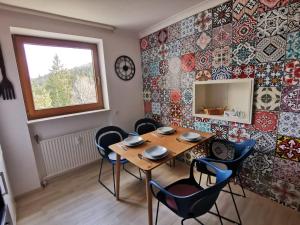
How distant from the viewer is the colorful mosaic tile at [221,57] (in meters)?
1.95

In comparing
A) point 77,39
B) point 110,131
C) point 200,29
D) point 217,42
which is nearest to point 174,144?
point 110,131

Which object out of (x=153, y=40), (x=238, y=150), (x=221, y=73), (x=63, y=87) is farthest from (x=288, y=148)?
(x=63, y=87)

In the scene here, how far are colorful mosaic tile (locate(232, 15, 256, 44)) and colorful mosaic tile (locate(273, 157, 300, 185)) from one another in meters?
1.33

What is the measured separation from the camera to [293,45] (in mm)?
1510

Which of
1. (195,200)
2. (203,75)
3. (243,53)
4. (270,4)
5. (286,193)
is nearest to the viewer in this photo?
(195,200)

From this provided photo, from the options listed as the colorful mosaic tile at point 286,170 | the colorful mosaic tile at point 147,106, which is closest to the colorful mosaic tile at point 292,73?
the colorful mosaic tile at point 286,170

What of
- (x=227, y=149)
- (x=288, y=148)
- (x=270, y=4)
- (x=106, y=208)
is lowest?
(x=106, y=208)

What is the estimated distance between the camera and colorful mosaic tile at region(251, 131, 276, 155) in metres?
1.75

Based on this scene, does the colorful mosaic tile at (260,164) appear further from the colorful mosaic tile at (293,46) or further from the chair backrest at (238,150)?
the colorful mosaic tile at (293,46)

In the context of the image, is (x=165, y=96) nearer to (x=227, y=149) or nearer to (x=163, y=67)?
(x=163, y=67)

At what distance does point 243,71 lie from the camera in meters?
1.86

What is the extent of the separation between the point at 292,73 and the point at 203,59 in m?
0.97

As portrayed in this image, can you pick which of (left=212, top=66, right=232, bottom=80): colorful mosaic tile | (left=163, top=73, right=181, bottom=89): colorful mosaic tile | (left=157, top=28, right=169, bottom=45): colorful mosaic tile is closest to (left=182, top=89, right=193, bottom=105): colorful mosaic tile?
(left=163, top=73, right=181, bottom=89): colorful mosaic tile

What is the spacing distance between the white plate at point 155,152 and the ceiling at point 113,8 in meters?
1.68
